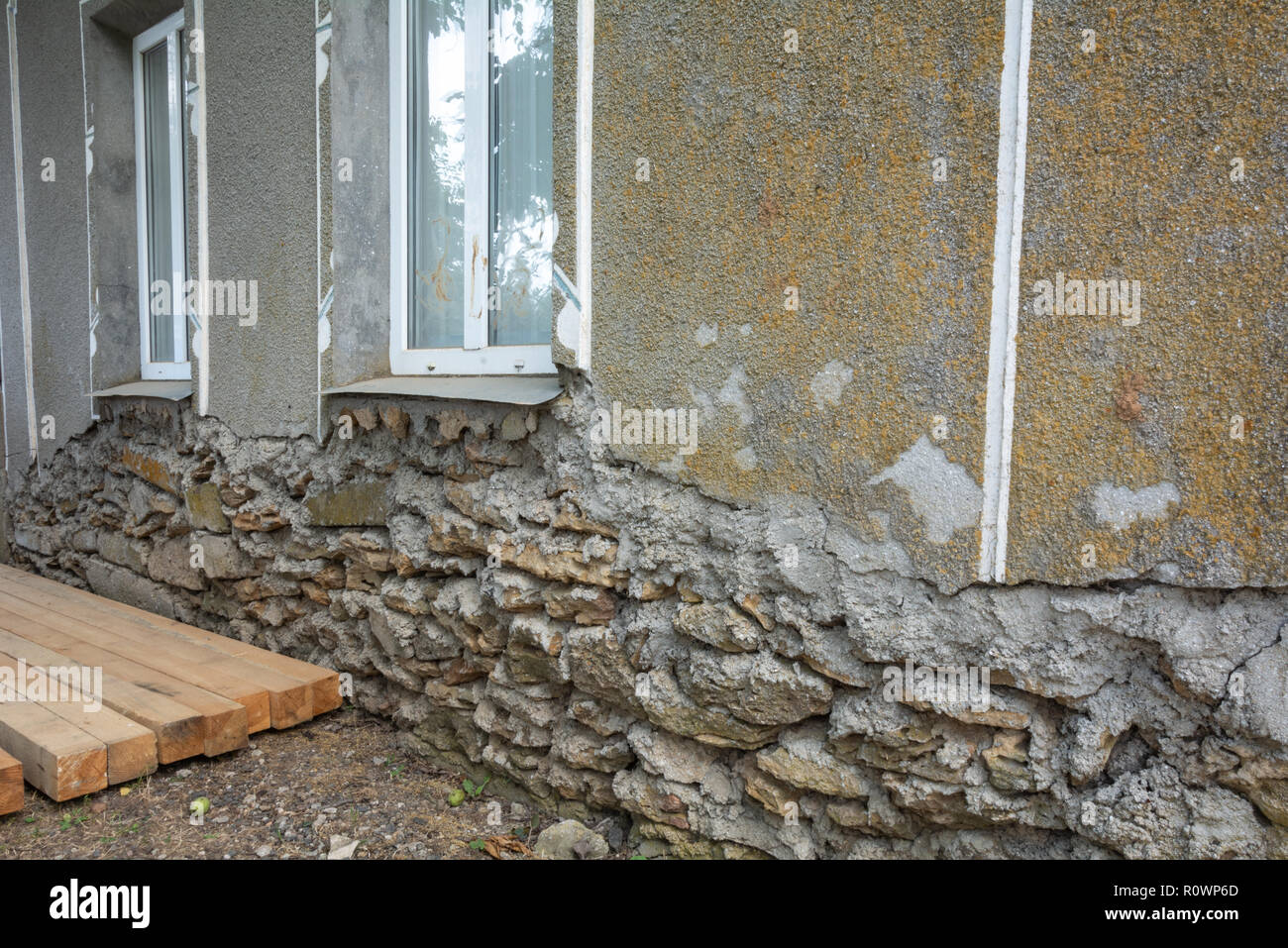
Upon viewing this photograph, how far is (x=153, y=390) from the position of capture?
4035 millimetres

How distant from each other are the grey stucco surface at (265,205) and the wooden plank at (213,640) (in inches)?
36.4

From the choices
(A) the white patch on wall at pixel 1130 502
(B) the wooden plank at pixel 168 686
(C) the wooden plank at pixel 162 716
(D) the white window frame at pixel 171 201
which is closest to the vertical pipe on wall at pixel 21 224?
(D) the white window frame at pixel 171 201

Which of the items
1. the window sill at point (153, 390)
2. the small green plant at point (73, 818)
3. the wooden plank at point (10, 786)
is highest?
the window sill at point (153, 390)

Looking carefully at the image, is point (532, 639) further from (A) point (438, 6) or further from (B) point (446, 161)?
(A) point (438, 6)

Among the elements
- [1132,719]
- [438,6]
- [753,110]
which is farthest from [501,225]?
[1132,719]

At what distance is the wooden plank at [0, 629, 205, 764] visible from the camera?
261 cm

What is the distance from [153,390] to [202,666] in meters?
1.66

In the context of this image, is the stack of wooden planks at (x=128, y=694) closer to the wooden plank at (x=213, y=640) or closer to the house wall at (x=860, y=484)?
the wooden plank at (x=213, y=640)

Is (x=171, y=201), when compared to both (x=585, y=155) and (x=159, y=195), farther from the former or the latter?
(x=585, y=155)

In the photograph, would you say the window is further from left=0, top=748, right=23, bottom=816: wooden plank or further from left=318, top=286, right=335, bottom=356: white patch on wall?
left=0, top=748, right=23, bottom=816: wooden plank

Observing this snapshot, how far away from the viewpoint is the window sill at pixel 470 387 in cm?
244

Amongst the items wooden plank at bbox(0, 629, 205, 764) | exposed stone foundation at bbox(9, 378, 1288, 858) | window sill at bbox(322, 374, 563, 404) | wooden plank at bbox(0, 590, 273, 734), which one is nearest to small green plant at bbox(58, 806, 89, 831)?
wooden plank at bbox(0, 629, 205, 764)

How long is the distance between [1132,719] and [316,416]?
9.30 ft

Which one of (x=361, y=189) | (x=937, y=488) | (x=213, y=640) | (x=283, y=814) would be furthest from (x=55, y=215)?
(x=937, y=488)
